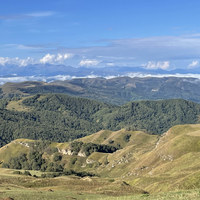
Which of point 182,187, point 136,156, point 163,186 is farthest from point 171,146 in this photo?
point 182,187

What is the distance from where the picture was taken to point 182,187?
65188 mm

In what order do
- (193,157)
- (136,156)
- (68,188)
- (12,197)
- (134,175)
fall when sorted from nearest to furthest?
(12,197)
(68,188)
(193,157)
(134,175)
(136,156)

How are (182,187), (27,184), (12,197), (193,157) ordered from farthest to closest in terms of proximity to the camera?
→ (193,157) < (27,184) < (182,187) < (12,197)

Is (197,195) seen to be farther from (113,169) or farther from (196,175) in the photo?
(113,169)

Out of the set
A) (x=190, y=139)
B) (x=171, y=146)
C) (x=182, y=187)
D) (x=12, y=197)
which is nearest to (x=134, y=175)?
(x=171, y=146)

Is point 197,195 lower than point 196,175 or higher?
higher

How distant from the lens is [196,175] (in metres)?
69.3

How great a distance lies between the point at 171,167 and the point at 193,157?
9391 millimetres

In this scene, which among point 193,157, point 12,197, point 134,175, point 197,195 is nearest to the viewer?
point 197,195

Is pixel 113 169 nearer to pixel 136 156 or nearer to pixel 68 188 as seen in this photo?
pixel 136 156

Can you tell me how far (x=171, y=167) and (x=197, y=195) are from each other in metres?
78.3

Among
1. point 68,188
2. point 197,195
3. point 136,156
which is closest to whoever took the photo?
point 197,195

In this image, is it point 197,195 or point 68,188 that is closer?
point 197,195

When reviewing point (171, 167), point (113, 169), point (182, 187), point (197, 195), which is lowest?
point (113, 169)
